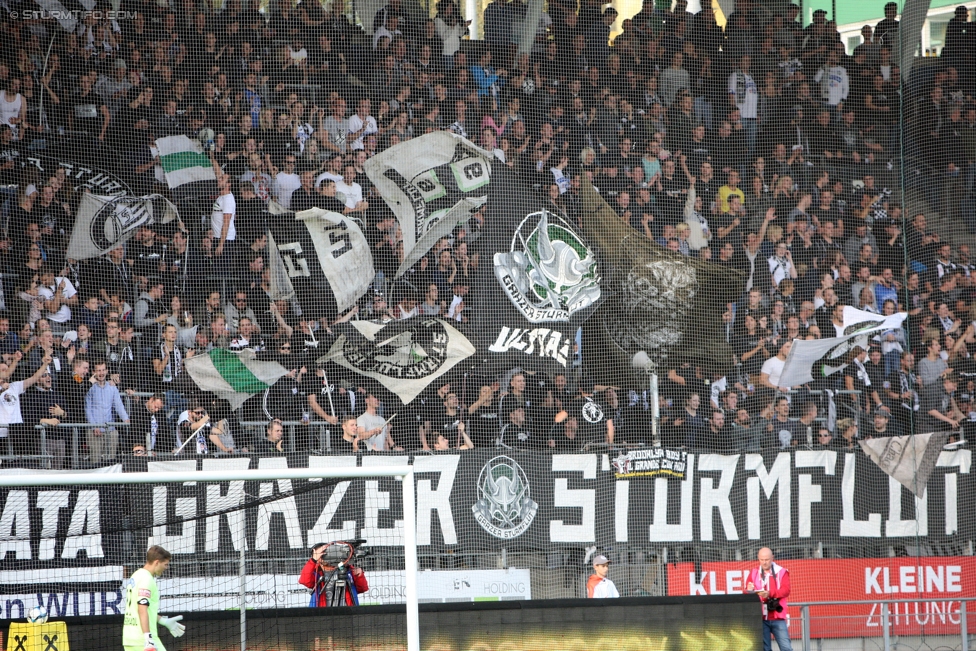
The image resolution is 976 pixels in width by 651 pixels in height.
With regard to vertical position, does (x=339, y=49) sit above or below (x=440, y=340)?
above

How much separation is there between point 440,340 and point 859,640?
5869 mm

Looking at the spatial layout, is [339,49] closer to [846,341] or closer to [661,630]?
[846,341]

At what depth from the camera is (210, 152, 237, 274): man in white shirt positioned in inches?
537

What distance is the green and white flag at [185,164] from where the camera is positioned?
→ 1397 cm

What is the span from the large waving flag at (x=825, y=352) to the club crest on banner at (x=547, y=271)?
2.54 metres

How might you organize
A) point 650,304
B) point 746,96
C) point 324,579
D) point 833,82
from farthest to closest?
point 833,82 → point 746,96 → point 650,304 → point 324,579

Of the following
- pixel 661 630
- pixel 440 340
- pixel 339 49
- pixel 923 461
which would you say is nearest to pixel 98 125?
pixel 339 49

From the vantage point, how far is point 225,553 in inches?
454

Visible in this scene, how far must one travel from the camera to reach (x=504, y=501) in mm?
12695

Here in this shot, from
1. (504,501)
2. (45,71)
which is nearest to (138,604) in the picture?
(504,501)

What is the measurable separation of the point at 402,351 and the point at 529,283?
1.78 m

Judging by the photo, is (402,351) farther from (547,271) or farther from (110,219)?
(110,219)

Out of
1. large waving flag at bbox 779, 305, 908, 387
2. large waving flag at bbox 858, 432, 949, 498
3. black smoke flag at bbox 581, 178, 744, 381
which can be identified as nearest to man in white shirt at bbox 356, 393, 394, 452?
black smoke flag at bbox 581, 178, 744, 381

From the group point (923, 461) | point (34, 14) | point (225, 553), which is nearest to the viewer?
point (225, 553)
